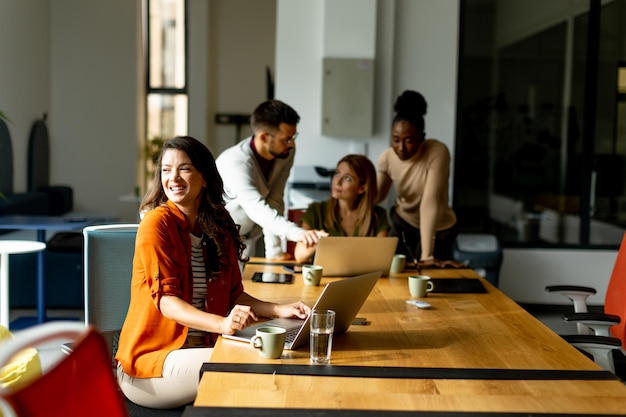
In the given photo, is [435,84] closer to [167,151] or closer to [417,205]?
[417,205]

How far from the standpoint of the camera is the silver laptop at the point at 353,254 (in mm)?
3525

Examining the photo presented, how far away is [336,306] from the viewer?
2396 mm

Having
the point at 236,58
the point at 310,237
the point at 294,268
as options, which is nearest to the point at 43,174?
the point at 236,58

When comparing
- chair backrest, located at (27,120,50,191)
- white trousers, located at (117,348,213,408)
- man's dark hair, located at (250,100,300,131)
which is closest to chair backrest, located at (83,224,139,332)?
white trousers, located at (117,348,213,408)

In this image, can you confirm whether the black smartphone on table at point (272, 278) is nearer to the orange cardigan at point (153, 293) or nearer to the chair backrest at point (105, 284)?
the chair backrest at point (105, 284)

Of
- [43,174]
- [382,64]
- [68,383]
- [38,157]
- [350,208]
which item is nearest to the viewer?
[68,383]

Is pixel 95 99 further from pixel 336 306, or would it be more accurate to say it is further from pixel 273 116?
pixel 336 306

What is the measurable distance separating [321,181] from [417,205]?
1.19 meters

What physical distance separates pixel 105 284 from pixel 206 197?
489mm

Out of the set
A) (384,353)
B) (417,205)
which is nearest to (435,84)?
A: (417,205)

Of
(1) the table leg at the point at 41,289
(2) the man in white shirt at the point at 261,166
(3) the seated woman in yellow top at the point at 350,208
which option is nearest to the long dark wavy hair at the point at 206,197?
(2) the man in white shirt at the point at 261,166

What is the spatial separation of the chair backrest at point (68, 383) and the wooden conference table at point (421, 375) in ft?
0.87

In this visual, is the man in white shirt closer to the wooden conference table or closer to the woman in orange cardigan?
the woman in orange cardigan

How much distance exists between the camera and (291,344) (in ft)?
7.68
